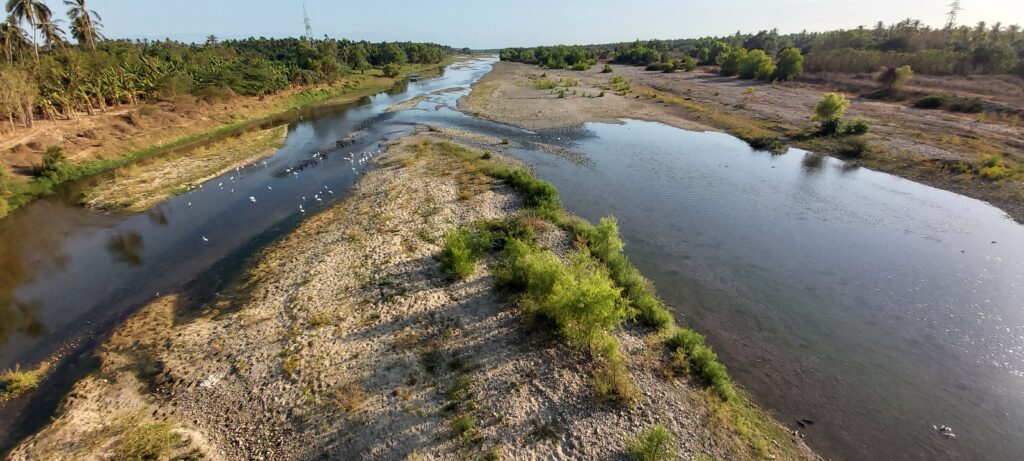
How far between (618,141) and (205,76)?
62.9 meters

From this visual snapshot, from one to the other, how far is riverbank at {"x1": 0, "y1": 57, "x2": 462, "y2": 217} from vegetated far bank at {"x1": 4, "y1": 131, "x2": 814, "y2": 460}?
88.9ft

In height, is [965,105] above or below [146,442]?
above

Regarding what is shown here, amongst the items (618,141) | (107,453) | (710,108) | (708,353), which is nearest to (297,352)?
(107,453)

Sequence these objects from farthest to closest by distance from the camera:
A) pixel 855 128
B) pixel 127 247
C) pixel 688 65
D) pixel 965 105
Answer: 1. pixel 688 65
2. pixel 965 105
3. pixel 855 128
4. pixel 127 247

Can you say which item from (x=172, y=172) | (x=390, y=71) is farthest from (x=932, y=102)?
(x=390, y=71)

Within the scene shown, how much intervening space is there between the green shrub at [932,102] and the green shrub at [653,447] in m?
70.2

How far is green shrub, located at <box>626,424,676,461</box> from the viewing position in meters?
11.9

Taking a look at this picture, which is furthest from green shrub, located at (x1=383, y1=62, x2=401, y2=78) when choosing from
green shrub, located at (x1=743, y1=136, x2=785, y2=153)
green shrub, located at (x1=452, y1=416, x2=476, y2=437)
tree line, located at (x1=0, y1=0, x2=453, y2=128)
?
green shrub, located at (x1=452, y1=416, x2=476, y2=437)

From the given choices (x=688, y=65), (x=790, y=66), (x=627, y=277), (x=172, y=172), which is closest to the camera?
(x=627, y=277)

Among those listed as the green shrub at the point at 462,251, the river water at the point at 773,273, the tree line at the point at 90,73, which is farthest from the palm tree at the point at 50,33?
the green shrub at the point at 462,251

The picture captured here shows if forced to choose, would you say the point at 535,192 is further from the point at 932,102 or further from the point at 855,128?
the point at 932,102

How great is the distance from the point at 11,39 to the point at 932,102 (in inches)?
4405

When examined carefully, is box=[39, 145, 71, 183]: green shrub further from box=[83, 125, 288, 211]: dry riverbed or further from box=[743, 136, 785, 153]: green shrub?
box=[743, 136, 785, 153]: green shrub

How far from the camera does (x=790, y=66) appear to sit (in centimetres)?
8481
